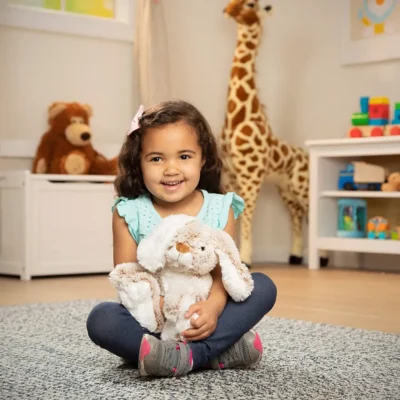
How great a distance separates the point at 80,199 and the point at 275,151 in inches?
40.7

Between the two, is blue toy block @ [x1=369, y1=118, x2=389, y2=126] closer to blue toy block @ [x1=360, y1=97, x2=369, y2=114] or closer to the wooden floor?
blue toy block @ [x1=360, y1=97, x2=369, y2=114]

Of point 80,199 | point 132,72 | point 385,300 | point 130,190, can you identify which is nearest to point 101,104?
point 132,72

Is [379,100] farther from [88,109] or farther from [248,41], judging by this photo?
[88,109]

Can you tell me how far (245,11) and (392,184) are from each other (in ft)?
3.56

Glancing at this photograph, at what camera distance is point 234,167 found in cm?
361

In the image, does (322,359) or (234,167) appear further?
(234,167)

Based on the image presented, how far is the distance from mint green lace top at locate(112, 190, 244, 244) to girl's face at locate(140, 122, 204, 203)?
4cm

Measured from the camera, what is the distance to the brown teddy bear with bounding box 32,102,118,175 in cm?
331

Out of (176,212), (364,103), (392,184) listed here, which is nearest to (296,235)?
(392,184)

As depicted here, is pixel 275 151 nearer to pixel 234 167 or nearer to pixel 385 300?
pixel 234 167

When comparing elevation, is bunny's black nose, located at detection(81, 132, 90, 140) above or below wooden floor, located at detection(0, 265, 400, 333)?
above

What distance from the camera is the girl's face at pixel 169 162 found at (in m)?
1.33

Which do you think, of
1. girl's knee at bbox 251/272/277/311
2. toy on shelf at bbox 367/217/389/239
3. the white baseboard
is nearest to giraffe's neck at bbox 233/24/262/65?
toy on shelf at bbox 367/217/389/239

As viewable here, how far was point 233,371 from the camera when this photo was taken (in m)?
1.30
